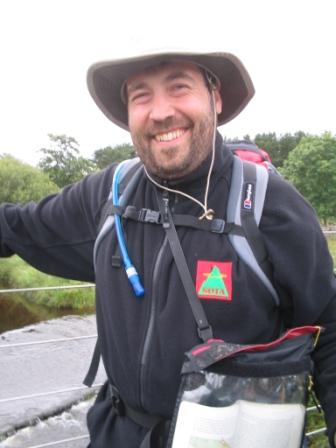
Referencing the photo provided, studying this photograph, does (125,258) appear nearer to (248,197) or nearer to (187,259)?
(187,259)

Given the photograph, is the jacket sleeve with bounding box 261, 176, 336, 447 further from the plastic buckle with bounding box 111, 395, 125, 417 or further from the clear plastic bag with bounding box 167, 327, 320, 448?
the plastic buckle with bounding box 111, 395, 125, 417

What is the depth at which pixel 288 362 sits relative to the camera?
1.35 meters

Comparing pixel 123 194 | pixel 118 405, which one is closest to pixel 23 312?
pixel 118 405

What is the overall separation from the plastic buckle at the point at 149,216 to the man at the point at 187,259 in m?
0.02

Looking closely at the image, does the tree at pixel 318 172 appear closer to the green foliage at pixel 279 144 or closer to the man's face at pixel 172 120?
the green foliage at pixel 279 144

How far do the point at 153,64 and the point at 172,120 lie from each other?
7.9 inches

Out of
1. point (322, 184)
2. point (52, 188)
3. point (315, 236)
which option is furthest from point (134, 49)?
point (322, 184)

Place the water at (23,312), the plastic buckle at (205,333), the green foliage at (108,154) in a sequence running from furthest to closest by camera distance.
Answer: the green foliage at (108,154)
the water at (23,312)
the plastic buckle at (205,333)

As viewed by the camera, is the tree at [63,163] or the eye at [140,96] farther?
the tree at [63,163]

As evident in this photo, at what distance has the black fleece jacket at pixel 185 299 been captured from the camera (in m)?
1.43

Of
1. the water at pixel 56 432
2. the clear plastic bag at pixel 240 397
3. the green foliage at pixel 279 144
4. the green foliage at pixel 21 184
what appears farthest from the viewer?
the green foliage at pixel 279 144

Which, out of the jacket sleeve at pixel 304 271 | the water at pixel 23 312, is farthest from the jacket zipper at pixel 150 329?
the water at pixel 23 312

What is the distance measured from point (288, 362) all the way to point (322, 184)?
34.0m

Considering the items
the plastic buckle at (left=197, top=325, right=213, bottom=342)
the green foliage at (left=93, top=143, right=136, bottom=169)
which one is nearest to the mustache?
the plastic buckle at (left=197, top=325, right=213, bottom=342)
